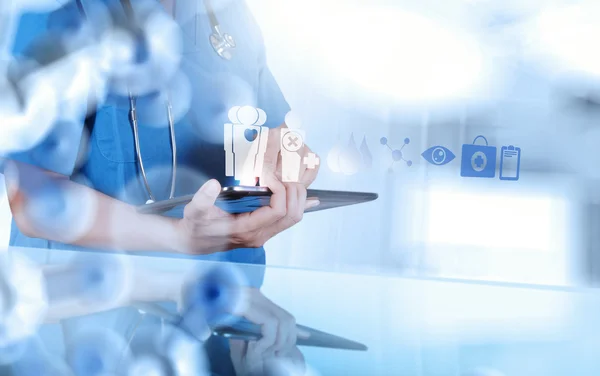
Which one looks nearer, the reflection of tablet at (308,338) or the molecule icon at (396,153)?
the reflection of tablet at (308,338)

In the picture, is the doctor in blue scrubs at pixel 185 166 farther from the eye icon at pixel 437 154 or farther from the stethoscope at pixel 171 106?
the eye icon at pixel 437 154

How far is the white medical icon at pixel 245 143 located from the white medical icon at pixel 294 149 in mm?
49

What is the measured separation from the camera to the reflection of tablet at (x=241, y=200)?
2.98 feet

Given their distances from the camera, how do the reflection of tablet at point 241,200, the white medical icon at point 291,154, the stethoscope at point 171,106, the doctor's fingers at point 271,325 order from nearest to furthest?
1. the doctor's fingers at point 271,325
2. the reflection of tablet at point 241,200
3. the stethoscope at point 171,106
4. the white medical icon at point 291,154

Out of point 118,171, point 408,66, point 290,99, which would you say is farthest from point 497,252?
point 118,171

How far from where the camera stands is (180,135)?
1.10 meters

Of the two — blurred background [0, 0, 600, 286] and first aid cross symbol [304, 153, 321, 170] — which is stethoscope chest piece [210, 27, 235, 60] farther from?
first aid cross symbol [304, 153, 321, 170]

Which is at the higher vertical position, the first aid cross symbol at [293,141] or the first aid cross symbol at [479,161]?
the first aid cross symbol at [293,141]

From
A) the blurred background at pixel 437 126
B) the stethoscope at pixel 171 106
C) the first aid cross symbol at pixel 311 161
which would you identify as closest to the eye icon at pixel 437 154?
the blurred background at pixel 437 126

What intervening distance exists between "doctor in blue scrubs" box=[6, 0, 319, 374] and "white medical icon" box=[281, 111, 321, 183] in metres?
0.02

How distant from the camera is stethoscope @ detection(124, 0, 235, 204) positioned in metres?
1.01

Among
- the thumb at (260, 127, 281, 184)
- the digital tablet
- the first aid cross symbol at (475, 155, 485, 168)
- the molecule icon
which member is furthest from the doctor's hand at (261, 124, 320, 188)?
the digital tablet

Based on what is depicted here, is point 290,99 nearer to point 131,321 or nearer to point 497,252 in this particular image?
point 497,252

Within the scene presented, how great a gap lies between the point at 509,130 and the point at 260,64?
638 millimetres
